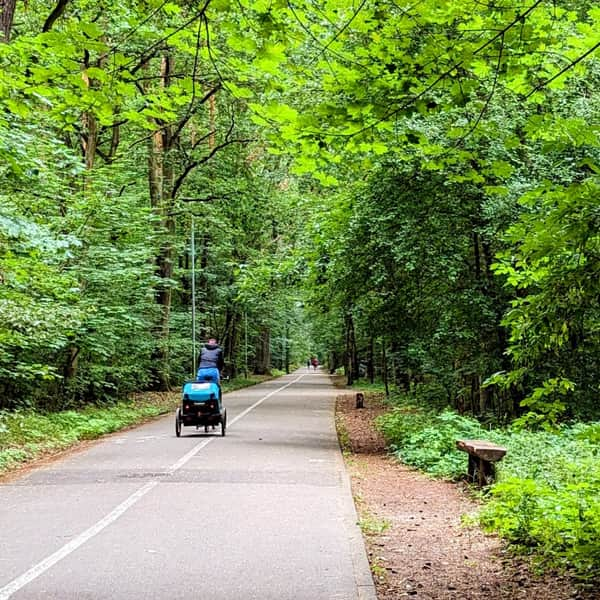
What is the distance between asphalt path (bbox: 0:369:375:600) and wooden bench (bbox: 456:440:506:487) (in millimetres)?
1902

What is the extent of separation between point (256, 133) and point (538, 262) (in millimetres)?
26008

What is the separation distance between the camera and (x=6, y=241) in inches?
502

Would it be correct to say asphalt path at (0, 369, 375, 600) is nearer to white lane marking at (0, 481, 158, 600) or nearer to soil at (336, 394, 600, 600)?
white lane marking at (0, 481, 158, 600)

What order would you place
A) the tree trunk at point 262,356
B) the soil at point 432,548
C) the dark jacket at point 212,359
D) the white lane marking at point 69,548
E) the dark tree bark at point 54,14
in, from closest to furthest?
the white lane marking at point 69,548 < the soil at point 432,548 < the dark tree bark at point 54,14 < the dark jacket at point 212,359 < the tree trunk at point 262,356

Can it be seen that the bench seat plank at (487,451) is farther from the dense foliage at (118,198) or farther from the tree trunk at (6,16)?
the tree trunk at (6,16)

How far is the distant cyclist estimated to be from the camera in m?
16.2

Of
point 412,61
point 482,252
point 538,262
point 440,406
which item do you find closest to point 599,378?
point 482,252

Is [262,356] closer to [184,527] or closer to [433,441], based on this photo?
[433,441]

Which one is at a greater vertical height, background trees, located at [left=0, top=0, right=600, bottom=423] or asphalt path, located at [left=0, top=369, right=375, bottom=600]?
background trees, located at [left=0, top=0, right=600, bottom=423]

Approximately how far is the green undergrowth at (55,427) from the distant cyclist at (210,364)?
3.25 meters

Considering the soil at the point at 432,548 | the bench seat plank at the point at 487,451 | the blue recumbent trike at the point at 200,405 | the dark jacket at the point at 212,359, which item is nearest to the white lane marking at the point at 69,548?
the soil at the point at 432,548

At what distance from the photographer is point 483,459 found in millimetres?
10156

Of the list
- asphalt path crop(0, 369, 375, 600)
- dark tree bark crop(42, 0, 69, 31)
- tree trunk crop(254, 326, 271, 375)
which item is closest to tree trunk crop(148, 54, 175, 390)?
asphalt path crop(0, 369, 375, 600)

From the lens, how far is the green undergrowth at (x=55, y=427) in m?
13.9
